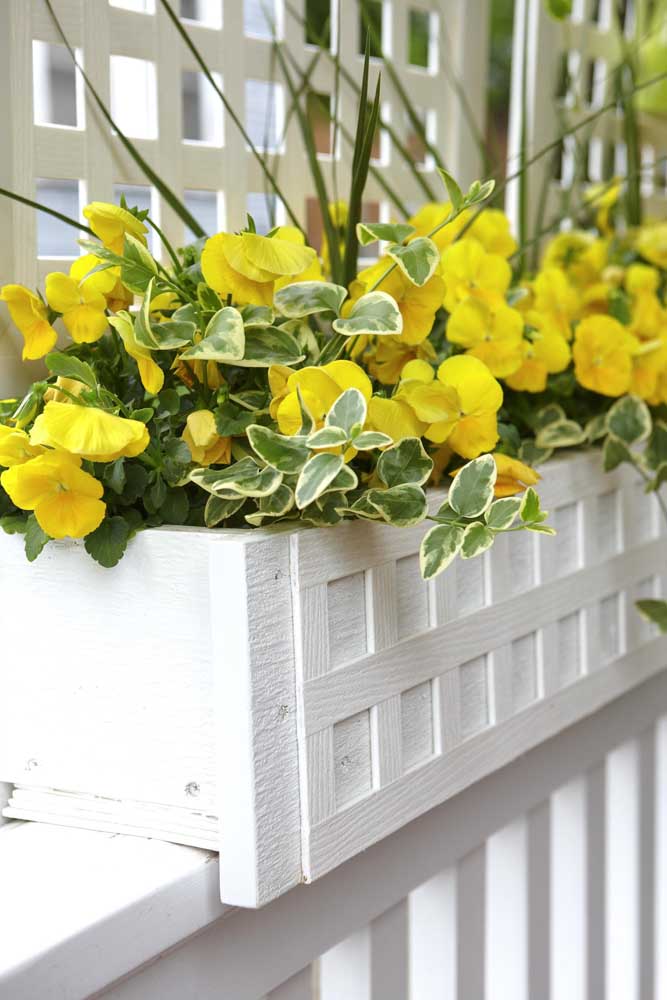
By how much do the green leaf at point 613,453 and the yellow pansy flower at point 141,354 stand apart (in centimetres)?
37

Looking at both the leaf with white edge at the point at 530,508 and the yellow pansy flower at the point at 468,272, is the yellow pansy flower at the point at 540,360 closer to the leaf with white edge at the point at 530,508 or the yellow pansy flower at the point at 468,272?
the yellow pansy flower at the point at 468,272

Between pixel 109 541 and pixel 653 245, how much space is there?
65cm

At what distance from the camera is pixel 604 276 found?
3.04ft

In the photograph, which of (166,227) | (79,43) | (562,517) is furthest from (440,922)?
(79,43)

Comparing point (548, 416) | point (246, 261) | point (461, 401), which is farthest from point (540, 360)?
point (246, 261)

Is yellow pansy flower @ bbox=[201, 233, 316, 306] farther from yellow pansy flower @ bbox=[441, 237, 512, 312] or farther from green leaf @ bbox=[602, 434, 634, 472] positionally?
green leaf @ bbox=[602, 434, 634, 472]

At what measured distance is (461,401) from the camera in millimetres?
578

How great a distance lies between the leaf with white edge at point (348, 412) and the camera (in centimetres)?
47

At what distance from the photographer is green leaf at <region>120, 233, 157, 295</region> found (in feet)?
1.70

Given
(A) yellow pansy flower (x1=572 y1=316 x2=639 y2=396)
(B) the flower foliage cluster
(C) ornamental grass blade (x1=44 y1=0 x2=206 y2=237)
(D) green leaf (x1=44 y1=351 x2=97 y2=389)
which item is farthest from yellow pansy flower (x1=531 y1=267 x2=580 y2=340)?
(D) green leaf (x1=44 y1=351 x2=97 y2=389)

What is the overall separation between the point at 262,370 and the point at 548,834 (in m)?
0.52

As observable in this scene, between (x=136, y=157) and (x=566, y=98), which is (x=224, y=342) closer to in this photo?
(x=136, y=157)

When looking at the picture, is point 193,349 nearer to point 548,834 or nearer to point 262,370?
point 262,370

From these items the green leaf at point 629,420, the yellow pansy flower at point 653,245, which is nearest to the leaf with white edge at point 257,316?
the green leaf at point 629,420
